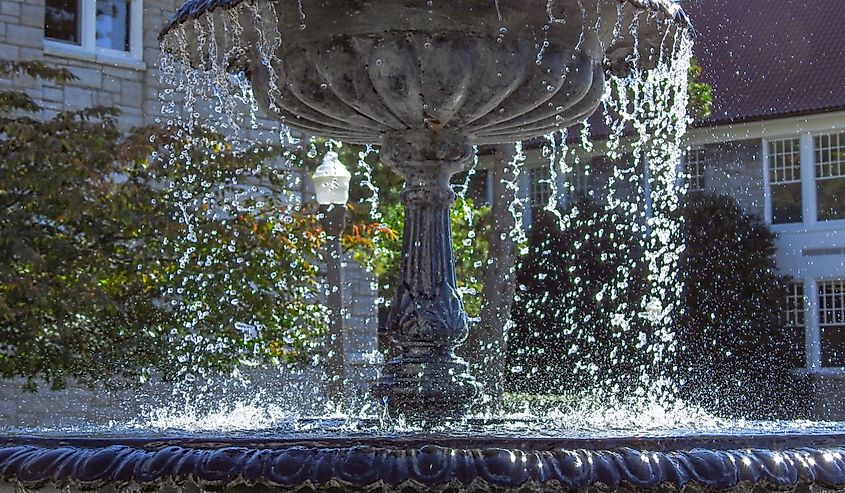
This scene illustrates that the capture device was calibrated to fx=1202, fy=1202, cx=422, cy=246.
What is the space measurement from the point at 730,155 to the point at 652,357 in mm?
5942

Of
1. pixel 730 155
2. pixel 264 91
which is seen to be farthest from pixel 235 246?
pixel 730 155

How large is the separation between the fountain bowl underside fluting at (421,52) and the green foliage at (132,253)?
5.49m

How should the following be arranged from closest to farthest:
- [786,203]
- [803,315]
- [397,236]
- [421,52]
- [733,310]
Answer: [421,52], [397,236], [733,310], [803,315], [786,203]

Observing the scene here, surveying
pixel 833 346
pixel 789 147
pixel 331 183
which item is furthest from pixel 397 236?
pixel 789 147

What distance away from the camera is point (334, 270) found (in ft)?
43.4

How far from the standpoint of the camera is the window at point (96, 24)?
49.8ft

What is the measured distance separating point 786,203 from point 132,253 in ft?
48.7

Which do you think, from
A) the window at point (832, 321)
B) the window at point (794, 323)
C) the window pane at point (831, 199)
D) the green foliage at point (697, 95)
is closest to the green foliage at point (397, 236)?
the green foliage at point (697, 95)

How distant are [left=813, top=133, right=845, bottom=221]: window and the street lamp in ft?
39.9

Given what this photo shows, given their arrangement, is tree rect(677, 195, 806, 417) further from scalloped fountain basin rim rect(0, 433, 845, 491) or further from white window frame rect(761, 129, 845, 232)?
scalloped fountain basin rim rect(0, 433, 845, 491)

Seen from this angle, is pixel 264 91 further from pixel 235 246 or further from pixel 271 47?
pixel 235 246

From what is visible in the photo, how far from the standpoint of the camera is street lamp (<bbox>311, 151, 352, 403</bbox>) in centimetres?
1178

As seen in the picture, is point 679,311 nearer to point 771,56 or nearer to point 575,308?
point 575,308

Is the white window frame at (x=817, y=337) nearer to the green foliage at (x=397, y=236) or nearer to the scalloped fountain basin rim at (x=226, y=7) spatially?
the green foliage at (x=397, y=236)
